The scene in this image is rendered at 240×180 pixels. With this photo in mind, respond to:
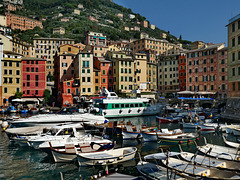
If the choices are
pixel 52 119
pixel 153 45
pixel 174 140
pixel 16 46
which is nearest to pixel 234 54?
pixel 174 140

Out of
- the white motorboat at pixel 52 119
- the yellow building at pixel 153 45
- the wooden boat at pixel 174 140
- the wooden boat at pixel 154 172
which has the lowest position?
the wooden boat at pixel 174 140

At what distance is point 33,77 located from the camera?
7088cm

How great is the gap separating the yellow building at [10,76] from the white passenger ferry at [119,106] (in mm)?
33359

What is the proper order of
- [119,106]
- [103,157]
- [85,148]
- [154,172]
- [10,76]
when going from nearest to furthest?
[154,172], [103,157], [85,148], [119,106], [10,76]

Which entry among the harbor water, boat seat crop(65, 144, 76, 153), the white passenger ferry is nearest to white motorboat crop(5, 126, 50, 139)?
the harbor water

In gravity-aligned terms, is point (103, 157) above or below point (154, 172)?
below

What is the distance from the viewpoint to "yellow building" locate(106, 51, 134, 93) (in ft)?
235

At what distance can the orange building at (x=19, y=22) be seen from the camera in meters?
163

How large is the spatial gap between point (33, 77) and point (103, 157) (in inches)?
2417

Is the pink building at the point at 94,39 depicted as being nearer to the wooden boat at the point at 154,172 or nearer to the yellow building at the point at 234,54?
the yellow building at the point at 234,54

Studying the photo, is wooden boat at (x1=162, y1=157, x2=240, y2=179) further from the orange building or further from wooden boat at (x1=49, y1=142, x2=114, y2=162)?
the orange building

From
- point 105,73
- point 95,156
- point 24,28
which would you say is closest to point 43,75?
point 105,73

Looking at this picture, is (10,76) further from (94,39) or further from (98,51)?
(94,39)

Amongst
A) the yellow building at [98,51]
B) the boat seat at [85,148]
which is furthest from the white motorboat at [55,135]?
the yellow building at [98,51]
